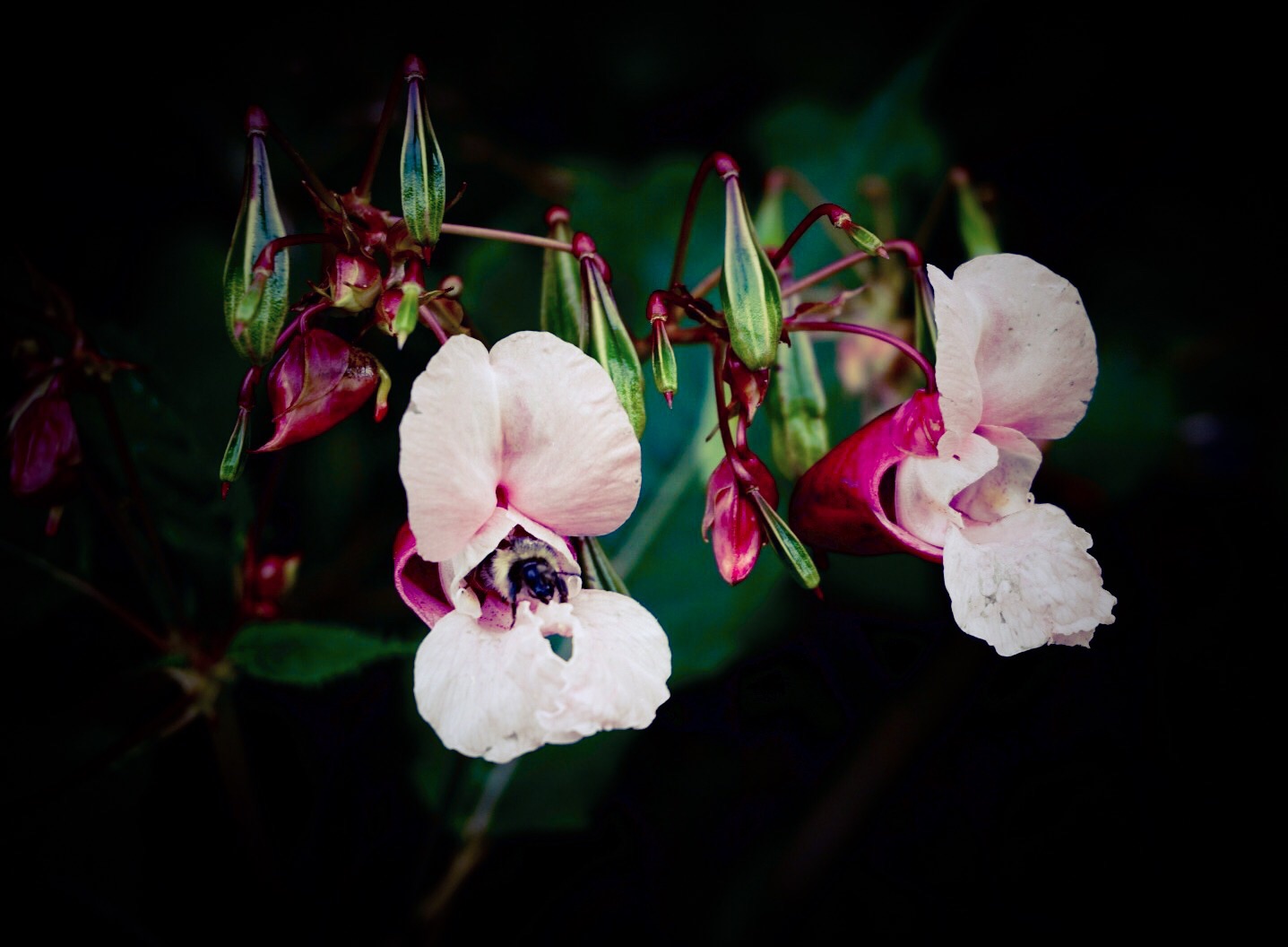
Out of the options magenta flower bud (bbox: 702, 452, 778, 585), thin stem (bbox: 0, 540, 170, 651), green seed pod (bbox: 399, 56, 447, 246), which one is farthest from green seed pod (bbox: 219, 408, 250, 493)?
thin stem (bbox: 0, 540, 170, 651)

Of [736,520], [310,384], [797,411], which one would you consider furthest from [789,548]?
[310,384]

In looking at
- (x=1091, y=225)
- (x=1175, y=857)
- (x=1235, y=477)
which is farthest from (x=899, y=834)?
(x=1091, y=225)

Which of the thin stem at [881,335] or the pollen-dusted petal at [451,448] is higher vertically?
the thin stem at [881,335]

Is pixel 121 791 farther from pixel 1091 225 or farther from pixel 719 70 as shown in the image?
pixel 1091 225

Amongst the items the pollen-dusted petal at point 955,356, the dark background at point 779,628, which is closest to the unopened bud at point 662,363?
the pollen-dusted petal at point 955,356

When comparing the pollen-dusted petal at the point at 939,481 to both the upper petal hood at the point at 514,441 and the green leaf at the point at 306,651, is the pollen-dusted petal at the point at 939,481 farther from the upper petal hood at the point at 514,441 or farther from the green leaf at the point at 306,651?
the green leaf at the point at 306,651

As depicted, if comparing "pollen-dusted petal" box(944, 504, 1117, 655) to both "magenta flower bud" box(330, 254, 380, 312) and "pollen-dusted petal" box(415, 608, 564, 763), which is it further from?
"magenta flower bud" box(330, 254, 380, 312)

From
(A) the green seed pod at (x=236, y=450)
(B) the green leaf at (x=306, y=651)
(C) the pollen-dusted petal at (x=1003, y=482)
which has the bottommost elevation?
(B) the green leaf at (x=306, y=651)
